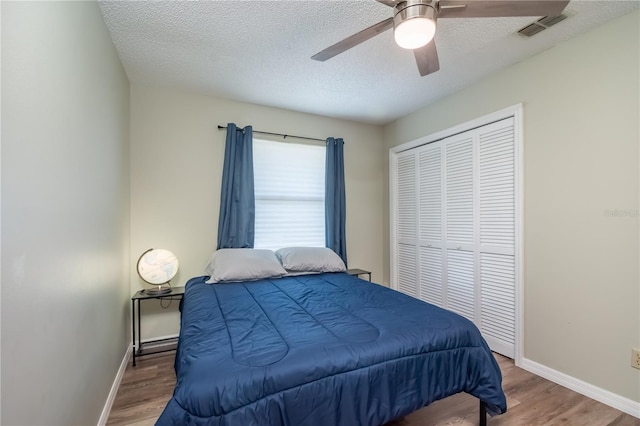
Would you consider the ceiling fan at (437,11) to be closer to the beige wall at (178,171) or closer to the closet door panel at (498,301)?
the closet door panel at (498,301)

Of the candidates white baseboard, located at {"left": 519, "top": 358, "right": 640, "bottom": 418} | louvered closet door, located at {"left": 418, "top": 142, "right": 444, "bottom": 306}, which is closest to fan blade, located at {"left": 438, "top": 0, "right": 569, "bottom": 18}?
louvered closet door, located at {"left": 418, "top": 142, "right": 444, "bottom": 306}

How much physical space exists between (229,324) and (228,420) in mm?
578

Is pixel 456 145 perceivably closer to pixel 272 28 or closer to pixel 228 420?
pixel 272 28

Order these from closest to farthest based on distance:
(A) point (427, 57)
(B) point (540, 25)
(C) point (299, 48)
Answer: (A) point (427, 57) → (B) point (540, 25) → (C) point (299, 48)

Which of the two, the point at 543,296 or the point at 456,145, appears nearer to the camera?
the point at 543,296

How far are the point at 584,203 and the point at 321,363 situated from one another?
7.17 ft

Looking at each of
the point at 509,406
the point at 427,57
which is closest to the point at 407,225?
the point at 509,406

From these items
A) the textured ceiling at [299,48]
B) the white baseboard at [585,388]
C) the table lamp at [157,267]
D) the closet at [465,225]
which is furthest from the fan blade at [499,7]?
the table lamp at [157,267]

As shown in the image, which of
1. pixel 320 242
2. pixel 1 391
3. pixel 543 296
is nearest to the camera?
pixel 1 391

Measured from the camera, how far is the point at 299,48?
220 centimetres

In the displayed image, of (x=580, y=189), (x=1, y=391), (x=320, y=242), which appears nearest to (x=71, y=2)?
(x=1, y=391)

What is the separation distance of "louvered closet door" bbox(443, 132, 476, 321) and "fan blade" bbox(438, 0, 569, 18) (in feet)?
5.03

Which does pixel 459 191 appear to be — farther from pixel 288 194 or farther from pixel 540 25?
pixel 288 194

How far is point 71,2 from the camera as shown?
1.31 m
